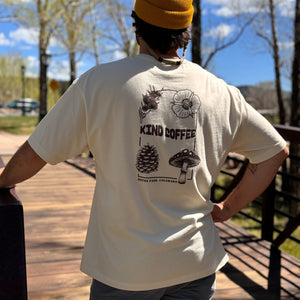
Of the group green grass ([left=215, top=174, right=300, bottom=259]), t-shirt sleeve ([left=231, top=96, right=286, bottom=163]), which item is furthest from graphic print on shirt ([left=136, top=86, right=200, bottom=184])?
green grass ([left=215, top=174, right=300, bottom=259])

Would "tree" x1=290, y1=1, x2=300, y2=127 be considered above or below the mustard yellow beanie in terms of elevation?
below

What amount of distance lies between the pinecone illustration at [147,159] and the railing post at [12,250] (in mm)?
461

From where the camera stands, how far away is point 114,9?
23.5 meters

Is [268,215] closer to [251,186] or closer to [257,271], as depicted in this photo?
[257,271]

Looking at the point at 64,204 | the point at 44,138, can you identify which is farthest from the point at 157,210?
the point at 64,204

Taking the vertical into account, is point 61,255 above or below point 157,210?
below

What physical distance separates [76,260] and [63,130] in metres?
2.67

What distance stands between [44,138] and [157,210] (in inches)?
14.7

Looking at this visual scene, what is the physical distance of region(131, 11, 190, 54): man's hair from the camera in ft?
4.23

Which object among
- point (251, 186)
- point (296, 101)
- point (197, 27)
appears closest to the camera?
point (251, 186)

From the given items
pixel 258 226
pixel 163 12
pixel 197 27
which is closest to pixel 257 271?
pixel 163 12

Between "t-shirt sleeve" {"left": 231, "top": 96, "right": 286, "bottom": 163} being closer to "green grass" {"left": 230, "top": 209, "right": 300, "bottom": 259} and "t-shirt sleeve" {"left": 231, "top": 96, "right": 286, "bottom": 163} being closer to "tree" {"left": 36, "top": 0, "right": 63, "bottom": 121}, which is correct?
"green grass" {"left": 230, "top": 209, "right": 300, "bottom": 259}

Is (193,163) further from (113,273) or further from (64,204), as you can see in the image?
(64,204)

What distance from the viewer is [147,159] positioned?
1.24 m
